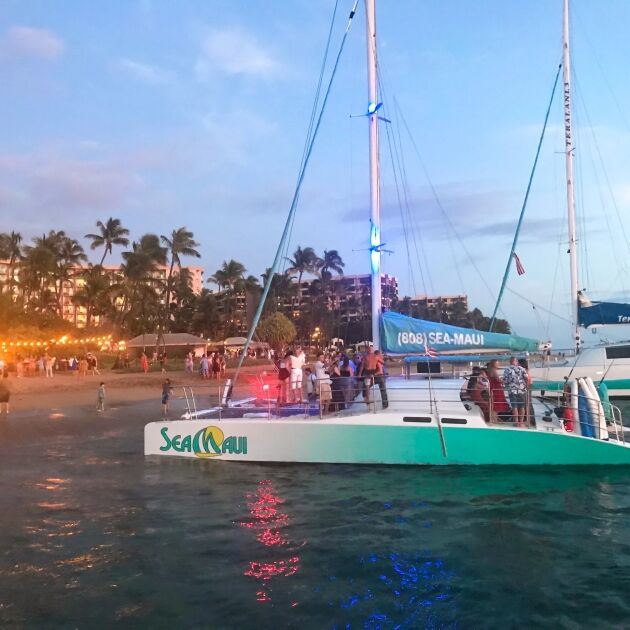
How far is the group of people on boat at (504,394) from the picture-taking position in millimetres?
11359

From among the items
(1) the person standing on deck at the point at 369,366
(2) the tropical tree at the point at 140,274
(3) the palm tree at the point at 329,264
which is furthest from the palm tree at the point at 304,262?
(1) the person standing on deck at the point at 369,366

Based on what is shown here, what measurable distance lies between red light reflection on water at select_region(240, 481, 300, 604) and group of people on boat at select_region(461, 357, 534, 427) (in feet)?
13.3

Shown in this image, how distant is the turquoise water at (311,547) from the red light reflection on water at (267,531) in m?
0.03

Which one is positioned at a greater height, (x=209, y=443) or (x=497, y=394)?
(x=497, y=394)

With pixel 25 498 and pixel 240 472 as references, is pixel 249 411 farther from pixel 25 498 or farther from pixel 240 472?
pixel 25 498

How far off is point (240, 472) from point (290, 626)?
621cm

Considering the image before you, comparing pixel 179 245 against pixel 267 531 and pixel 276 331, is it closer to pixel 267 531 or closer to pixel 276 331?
pixel 276 331

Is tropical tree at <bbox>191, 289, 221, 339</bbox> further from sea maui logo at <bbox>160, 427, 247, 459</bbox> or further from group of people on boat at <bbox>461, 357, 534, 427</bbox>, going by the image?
group of people on boat at <bbox>461, 357, 534, 427</bbox>

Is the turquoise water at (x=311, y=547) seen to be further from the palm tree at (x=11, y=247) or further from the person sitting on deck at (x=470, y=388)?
the palm tree at (x=11, y=247)

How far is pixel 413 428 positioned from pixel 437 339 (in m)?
1.85

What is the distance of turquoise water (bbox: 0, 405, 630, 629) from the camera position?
582cm

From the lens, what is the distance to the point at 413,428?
36.8 feet

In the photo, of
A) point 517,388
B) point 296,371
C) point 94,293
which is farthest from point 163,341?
point 517,388

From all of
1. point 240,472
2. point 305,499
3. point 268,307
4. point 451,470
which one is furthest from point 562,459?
point 268,307
